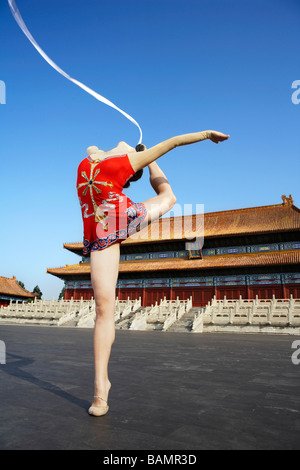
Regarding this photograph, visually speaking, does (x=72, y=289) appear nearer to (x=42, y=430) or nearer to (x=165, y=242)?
(x=165, y=242)

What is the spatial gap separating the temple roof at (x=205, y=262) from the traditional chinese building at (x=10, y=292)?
8.20 meters

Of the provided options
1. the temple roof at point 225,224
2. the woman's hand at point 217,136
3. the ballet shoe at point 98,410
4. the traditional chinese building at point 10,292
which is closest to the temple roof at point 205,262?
the temple roof at point 225,224

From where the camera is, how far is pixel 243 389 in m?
2.50

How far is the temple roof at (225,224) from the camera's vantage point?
2350 cm

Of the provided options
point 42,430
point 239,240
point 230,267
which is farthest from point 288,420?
point 239,240

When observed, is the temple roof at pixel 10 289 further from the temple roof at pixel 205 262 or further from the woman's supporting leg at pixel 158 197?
the woman's supporting leg at pixel 158 197

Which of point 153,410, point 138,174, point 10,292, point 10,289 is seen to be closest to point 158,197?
point 138,174

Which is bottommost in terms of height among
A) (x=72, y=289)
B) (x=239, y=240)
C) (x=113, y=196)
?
(x=72, y=289)

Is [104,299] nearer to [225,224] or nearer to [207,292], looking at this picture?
[207,292]

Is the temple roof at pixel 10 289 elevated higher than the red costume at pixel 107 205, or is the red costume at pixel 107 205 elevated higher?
the red costume at pixel 107 205

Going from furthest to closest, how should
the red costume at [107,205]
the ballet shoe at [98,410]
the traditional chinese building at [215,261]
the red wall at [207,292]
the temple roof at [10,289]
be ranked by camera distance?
the temple roof at [10,289]
the traditional chinese building at [215,261]
the red wall at [207,292]
the red costume at [107,205]
the ballet shoe at [98,410]

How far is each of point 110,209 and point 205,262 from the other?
70.1 ft
